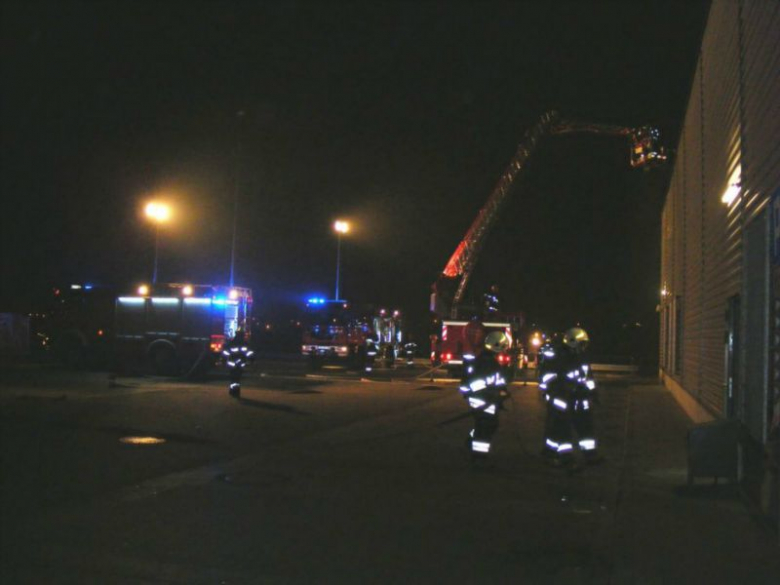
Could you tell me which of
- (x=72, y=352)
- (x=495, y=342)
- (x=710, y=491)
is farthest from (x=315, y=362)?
(x=710, y=491)

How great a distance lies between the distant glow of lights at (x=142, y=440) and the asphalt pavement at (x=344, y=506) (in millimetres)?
42

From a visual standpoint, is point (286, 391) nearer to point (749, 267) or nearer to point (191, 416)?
point (191, 416)

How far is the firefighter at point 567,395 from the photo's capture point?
10703 mm

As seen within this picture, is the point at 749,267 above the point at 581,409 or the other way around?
above

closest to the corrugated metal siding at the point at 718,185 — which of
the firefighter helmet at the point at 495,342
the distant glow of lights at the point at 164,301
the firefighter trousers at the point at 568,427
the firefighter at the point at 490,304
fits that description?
the firefighter trousers at the point at 568,427

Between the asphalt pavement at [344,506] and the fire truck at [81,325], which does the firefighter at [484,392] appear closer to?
the asphalt pavement at [344,506]

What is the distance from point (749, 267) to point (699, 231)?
7.54 meters

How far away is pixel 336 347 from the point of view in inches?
1275

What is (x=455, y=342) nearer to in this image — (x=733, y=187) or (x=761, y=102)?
(x=733, y=187)

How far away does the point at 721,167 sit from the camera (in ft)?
44.2

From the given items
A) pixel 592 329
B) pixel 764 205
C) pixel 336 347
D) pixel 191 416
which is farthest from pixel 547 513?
pixel 592 329

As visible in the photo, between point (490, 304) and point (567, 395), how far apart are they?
989 inches

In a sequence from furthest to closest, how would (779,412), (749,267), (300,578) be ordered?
(749,267) < (779,412) < (300,578)

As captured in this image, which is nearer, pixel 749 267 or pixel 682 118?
pixel 749 267
